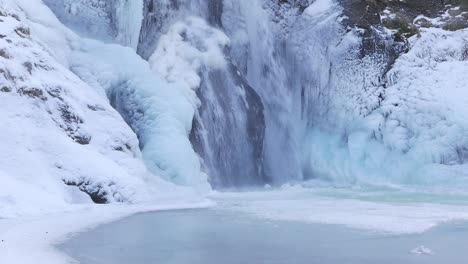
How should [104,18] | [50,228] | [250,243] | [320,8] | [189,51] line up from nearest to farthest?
1. [250,243]
2. [50,228]
3. [104,18]
4. [189,51]
5. [320,8]

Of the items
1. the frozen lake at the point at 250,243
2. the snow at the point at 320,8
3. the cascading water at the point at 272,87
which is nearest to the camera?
the frozen lake at the point at 250,243

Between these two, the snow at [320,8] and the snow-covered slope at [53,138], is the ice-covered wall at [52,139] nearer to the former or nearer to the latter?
the snow-covered slope at [53,138]

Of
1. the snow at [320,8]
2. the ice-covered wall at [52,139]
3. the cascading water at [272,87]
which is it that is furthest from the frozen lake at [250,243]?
the snow at [320,8]

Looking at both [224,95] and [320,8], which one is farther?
[320,8]

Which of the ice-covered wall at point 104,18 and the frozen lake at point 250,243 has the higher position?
the ice-covered wall at point 104,18

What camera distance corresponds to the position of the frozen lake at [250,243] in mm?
6854

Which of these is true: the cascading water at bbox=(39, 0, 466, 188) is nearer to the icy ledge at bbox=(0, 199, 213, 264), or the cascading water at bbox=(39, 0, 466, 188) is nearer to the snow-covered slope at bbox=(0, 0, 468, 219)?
the snow-covered slope at bbox=(0, 0, 468, 219)

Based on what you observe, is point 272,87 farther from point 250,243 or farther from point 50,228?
point 250,243

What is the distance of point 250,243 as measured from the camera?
26.3ft

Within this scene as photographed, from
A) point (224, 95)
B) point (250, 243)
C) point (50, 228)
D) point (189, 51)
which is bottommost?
point (224, 95)

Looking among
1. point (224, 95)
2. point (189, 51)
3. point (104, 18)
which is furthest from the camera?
point (224, 95)

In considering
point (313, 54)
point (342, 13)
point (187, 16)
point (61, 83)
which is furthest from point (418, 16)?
point (61, 83)

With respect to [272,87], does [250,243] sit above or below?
above

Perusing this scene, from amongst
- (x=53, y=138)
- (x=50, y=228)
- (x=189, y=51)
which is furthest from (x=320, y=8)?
(x=50, y=228)
